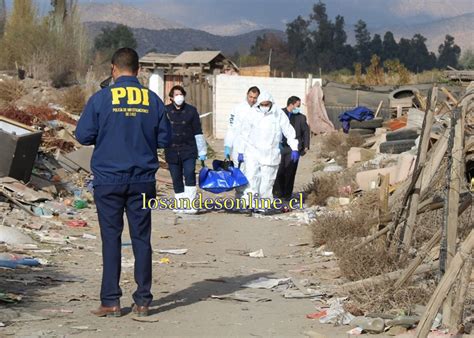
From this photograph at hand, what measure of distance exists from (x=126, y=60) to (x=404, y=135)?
13.9 m

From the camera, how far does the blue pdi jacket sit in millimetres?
7836

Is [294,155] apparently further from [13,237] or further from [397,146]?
[13,237]

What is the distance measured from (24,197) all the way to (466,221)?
23.1 ft

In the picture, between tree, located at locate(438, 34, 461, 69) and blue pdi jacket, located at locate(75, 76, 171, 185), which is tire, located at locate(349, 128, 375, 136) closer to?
blue pdi jacket, located at locate(75, 76, 171, 185)

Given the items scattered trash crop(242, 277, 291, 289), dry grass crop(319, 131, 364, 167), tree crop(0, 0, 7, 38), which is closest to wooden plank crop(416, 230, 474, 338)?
scattered trash crop(242, 277, 291, 289)

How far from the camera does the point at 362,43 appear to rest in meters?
109

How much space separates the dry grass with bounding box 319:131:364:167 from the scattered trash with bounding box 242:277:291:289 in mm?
14177

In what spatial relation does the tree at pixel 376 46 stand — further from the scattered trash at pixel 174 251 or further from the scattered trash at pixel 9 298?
the scattered trash at pixel 9 298

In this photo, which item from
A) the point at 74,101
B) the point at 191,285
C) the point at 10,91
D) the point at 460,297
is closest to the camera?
the point at 460,297

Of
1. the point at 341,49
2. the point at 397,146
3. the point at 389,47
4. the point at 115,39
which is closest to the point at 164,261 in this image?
the point at 397,146

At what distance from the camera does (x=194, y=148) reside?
587 inches

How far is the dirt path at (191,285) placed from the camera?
746 centimetres

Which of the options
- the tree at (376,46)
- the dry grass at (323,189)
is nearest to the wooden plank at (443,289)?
the dry grass at (323,189)

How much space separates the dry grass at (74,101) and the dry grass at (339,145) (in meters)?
7.67
